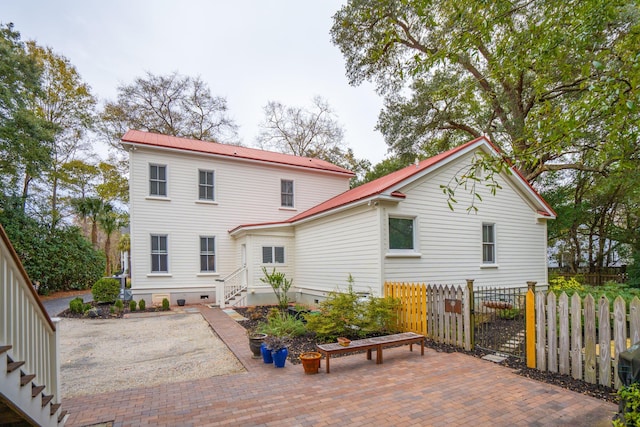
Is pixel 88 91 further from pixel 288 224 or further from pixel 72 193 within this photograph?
pixel 288 224

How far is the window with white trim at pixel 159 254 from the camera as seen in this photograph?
14.0 metres

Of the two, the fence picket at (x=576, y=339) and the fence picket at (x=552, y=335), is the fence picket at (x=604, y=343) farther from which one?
the fence picket at (x=552, y=335)

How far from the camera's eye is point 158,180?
14.3 meters

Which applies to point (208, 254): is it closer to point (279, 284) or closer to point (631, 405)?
point (279, 284)

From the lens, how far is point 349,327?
7359mm

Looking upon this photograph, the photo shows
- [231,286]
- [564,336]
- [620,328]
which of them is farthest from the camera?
[231,286]

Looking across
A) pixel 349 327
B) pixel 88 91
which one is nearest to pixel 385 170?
pixel 349 327

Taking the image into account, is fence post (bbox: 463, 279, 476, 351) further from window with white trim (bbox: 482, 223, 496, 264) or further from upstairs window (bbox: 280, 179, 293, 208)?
upstairs window (bbox: 280, 179, 293, 208)

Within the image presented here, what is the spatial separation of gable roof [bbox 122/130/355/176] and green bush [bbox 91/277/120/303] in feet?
19.6

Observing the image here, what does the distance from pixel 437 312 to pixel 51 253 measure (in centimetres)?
2113

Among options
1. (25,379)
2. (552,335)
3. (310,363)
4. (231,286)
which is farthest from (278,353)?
(231,286)

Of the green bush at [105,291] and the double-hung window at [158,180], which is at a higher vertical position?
the double-hung window at [158,180]

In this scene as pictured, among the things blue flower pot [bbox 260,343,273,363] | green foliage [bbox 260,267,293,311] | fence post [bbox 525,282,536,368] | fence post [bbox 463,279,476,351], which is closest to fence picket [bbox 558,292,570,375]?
fence post [bbox 525,282,536,368]

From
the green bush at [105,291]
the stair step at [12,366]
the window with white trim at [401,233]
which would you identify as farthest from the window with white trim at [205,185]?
the stair step at [12,366]
